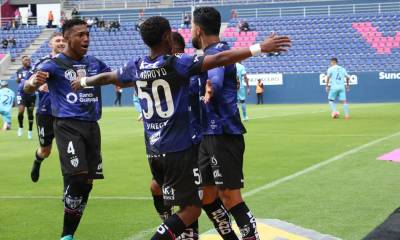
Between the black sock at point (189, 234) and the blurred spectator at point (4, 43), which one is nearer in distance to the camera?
the black sock at point (189, 234)

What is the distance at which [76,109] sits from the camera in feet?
25.4

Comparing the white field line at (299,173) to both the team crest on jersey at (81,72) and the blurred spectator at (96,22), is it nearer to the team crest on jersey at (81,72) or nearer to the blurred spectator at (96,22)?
the team crest on jersey at (81,72)

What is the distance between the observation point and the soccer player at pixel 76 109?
24.5 feet

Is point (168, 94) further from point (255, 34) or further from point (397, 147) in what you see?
point (255, 34)

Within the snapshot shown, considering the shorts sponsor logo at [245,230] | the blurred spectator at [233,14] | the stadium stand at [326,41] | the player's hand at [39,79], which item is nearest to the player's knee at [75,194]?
the player's hand at [39,79]

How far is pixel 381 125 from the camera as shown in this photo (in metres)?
22.2

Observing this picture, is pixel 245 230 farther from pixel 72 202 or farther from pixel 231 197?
pixel 72 202

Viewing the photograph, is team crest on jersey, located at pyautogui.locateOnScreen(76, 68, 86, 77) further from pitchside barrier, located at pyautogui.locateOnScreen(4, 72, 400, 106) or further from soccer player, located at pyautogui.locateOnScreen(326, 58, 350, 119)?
pitchside barrier, located at pyautogui.locateOnScreen(4, 72, 400, 106)

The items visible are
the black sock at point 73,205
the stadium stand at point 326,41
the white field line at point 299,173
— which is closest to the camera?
the black sock at point 73,205

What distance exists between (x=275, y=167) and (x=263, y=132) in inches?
315

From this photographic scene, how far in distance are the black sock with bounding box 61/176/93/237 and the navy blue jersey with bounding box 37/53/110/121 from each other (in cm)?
75

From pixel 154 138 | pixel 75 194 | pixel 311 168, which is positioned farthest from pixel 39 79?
pixel 311 168

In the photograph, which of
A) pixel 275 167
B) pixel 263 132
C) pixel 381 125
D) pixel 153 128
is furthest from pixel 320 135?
pixel 153 128

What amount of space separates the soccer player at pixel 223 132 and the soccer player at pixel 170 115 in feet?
1.26
